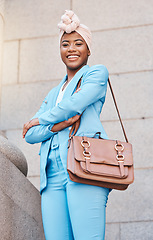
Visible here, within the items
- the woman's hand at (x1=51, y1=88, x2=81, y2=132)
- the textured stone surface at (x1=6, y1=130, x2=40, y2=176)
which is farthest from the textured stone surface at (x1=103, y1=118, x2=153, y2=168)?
the woman's hand at (x1=51, y1=88, x2=81, y2=132)

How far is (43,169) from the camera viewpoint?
4039 millimetres

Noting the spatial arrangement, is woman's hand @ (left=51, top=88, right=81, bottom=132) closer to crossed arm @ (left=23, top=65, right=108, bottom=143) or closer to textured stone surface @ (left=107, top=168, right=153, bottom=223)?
crossed arm @ (left=23, top=65, right=108, bottom=143)

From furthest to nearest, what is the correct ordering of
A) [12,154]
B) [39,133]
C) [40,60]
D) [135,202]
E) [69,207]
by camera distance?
[40,60]
[135,202]
[12,154]
[39,133]
[69,207]

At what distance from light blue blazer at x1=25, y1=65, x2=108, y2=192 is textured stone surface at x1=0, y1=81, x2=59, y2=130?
284cm

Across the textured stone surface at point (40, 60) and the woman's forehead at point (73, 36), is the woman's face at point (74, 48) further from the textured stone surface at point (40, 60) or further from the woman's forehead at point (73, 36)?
the textured stone surface at point (40, 60)

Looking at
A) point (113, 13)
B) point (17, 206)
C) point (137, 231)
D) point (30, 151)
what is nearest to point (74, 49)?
point (17, 206)

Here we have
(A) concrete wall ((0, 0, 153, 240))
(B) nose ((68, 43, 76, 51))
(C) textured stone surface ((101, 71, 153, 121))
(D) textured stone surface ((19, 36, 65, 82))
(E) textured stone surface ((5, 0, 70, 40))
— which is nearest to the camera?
(B) nose ((68, 43, 76, 51))

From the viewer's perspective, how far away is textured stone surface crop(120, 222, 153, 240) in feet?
19.9

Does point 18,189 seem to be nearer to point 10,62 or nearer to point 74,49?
point 74,49

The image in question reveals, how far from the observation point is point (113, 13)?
7.33 metres

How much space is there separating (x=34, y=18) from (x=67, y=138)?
3937 mm

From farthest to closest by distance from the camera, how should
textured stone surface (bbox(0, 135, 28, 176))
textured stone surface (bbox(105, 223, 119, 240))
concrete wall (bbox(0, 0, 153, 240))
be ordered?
1. concrete wall (bbox(0, 0, 153, 240))
2. textured stone surface (bbox(105, 223, 119, 240))
3. textured stone surface (bbox(0, 135, 28, 176))

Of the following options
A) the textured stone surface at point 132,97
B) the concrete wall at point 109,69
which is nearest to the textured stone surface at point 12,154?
the concrete wall at point 109,69

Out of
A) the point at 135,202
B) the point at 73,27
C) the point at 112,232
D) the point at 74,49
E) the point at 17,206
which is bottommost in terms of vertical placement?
the point at 112,232
